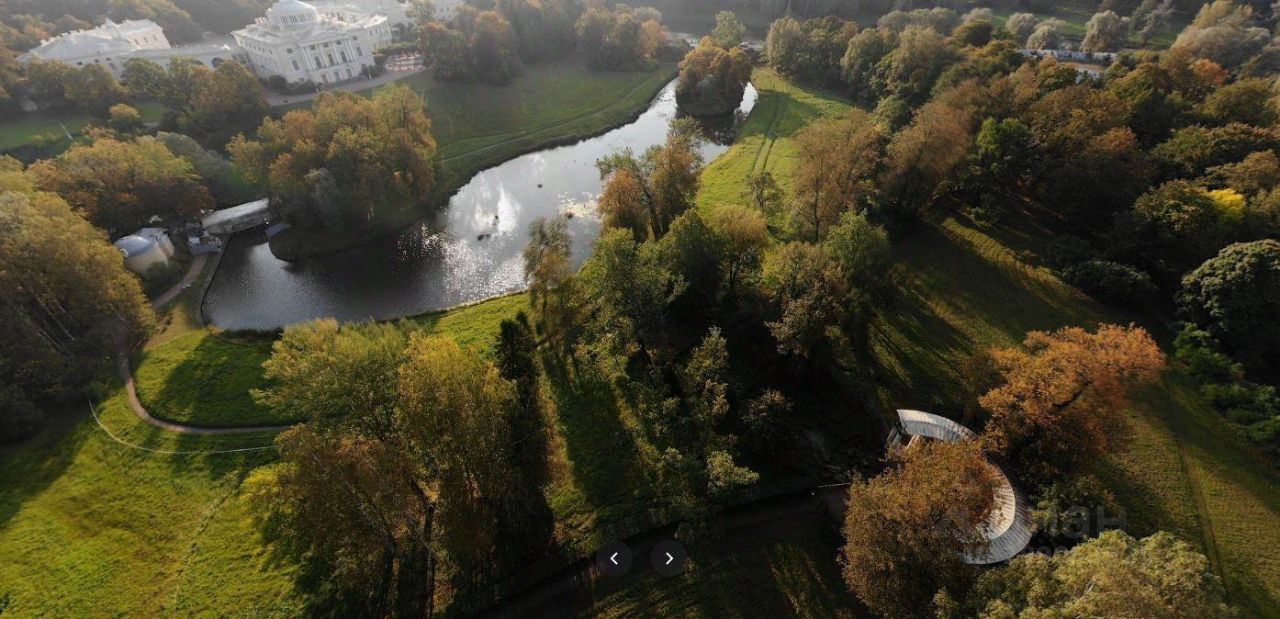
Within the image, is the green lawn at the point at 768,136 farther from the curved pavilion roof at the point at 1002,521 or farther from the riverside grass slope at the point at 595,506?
the curved pavilion roof at the point at 1002,521

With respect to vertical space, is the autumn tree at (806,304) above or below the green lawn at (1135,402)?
above

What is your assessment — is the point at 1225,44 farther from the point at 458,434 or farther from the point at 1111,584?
the point at 458,434

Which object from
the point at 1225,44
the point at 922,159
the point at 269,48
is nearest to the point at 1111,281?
the point at 922,159

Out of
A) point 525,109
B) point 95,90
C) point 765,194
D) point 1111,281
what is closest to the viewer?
point 1111,281

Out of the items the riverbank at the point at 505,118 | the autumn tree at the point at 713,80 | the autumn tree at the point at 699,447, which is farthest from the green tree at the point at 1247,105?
the riverbank at the point at 505,118

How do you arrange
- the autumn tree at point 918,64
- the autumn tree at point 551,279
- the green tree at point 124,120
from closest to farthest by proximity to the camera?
the autumn tree at point 551,279 < the green tree at point 124,120 < the autumn tree at point 918,64

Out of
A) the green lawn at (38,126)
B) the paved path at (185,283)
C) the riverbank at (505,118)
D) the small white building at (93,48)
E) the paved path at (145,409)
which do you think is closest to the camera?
the paved path at (145,409)

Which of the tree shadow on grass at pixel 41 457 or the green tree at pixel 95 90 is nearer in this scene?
the tree shadow on grass at pixel 41 457

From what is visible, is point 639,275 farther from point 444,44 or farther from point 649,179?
point 444,44
